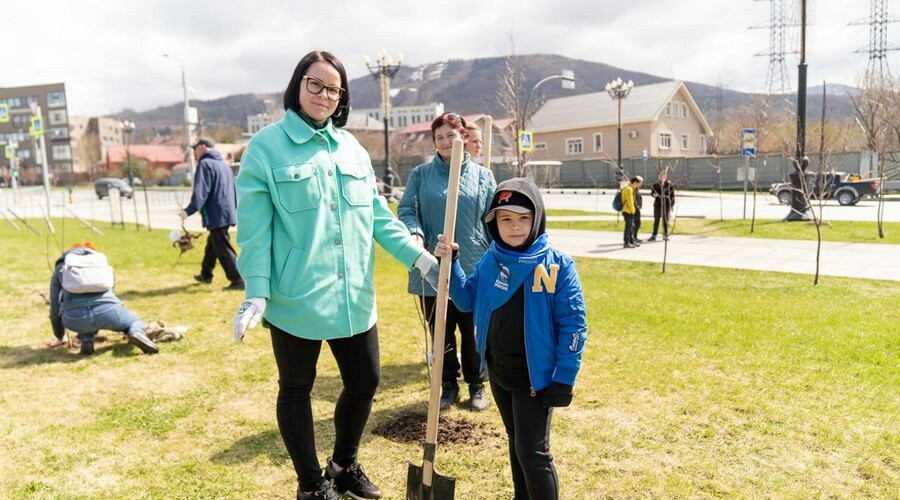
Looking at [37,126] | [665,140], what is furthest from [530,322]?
[665,140]

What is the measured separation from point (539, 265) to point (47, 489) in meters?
2.80

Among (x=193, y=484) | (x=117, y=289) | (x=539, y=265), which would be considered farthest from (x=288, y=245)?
(x=117, y=289)

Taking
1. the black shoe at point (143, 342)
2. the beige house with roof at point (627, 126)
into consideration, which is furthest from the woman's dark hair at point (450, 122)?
the beige house with roof at point (627, 126)

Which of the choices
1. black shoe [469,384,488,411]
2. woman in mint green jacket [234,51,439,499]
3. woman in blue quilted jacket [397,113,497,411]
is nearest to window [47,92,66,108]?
woman in blue quilted jacket [397,113,497,411]

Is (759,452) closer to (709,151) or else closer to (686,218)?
(686,218)

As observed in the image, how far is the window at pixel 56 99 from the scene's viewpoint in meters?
114

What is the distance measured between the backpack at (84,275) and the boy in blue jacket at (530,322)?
4.16 meters

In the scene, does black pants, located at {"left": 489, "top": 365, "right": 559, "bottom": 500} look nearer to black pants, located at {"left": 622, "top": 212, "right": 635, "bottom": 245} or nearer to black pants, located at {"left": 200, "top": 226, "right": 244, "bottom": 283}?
black pants, located at {"left": 200, "top": 226, "right": 244, "bottom": 283}

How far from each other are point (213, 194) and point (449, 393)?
5229 millimetres

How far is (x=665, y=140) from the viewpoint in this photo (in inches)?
2029

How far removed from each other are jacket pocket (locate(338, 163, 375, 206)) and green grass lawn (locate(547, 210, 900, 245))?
13.3 meters

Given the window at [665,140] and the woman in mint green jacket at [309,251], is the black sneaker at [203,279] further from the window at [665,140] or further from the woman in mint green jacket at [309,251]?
the window at [665,140]

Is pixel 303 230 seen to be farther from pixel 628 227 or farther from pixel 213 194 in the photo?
pixel 628 227

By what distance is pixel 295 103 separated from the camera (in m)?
2.73
